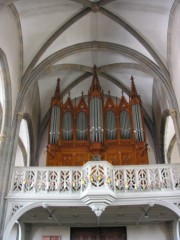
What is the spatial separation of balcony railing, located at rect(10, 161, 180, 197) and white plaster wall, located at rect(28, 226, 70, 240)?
376cm

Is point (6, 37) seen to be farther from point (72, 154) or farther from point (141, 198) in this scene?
point (141, 198)

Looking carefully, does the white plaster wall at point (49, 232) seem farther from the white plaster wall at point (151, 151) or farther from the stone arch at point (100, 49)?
the stone arch at point (100, 49)

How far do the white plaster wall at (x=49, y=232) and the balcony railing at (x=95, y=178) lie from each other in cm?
376

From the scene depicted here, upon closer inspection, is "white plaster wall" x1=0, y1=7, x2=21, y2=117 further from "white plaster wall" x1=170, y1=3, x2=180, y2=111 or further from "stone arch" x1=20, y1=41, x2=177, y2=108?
"white plaster wall" x1=170, y1=3, x2=180, y2=111

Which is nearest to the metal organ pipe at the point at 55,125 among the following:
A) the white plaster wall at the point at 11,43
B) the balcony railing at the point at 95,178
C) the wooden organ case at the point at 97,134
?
the wooden organ case at the point at 97,134

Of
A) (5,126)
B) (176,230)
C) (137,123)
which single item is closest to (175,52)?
(137,123)

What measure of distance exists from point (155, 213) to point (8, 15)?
9.97m

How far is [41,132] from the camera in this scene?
52.7 feet

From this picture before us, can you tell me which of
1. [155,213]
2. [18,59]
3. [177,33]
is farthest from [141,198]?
[18,59]

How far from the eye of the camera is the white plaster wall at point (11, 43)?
10898 mm

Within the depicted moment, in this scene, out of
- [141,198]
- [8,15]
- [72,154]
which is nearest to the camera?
[141,198]

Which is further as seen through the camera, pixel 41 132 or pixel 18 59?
pixel 41 132

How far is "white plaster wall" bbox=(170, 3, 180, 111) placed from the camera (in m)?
11.5

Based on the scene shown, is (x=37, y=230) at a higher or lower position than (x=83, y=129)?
lower
